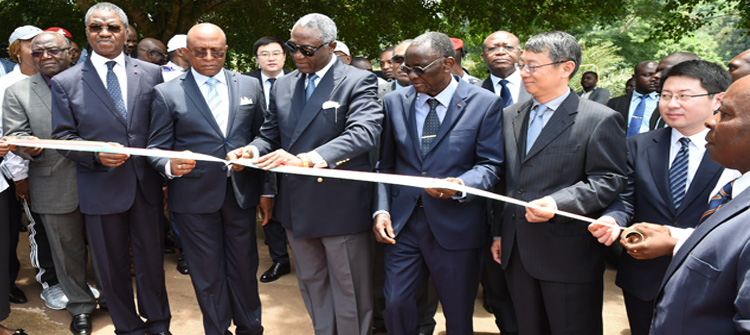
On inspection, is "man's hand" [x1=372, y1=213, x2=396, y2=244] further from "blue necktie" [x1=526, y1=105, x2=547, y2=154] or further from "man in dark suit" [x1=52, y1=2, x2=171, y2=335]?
"man in dark suit" [x1=52, y1=2, x2=171, y2=335]

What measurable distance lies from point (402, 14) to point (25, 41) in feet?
26.1

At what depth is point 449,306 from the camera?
3.65 meters

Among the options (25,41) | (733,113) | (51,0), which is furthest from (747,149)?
(51,0)

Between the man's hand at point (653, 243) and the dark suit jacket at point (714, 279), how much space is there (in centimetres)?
64

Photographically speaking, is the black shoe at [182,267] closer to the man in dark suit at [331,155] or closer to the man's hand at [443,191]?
the man in dark suit at [331,155]

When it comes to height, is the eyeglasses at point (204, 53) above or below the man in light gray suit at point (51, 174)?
above

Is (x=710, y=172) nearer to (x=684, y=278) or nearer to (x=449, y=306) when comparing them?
(x=684, y=278)

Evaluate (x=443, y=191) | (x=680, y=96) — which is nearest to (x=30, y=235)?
(x=443, y=191)

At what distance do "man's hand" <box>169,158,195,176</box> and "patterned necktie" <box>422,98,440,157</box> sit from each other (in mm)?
1550

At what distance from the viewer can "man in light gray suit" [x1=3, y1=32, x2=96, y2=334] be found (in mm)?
4613

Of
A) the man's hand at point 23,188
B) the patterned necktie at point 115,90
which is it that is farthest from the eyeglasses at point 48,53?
the man's hand at point 23,188

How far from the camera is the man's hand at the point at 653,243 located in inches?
104

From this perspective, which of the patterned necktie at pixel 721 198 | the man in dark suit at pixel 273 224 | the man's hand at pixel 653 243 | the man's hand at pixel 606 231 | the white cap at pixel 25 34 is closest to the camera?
the patterned necktie at pixel 721 198

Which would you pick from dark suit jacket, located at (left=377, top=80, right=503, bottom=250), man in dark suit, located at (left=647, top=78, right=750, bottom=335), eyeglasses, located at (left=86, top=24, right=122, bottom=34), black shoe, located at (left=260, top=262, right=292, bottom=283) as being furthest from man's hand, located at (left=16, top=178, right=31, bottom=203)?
man in dark suit, located at (left=647, top=78, right=750, bottom=335)
